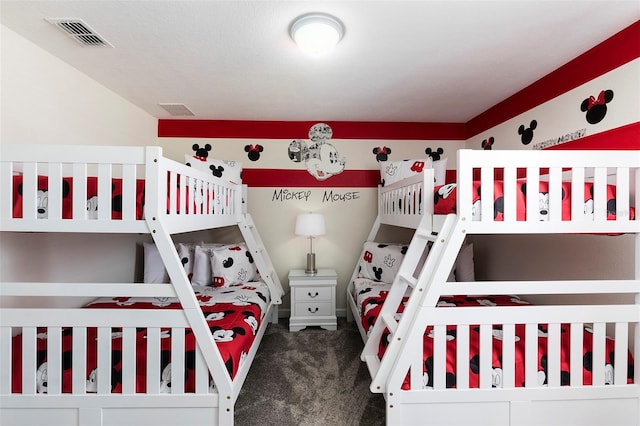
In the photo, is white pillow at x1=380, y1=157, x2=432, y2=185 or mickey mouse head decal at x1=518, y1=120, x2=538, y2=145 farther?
white pillow at x1=380, y1=157, x2=432, y2=185

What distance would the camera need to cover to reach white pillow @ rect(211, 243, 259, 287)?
275 cm

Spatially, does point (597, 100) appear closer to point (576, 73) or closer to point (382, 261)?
point (576, 73)

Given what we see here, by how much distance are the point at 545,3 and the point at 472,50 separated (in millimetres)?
438

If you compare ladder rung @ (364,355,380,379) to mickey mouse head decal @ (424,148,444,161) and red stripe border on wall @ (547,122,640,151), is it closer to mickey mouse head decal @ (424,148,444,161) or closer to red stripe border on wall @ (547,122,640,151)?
red stripe border on wall @ (547,122,640,151)

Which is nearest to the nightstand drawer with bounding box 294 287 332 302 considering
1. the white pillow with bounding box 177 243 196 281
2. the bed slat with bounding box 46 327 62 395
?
the white pillow with bounding box 177 243 196 281

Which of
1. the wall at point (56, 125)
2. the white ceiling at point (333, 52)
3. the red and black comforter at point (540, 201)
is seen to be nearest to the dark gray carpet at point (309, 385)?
the red and black comforter at point (540, 201)

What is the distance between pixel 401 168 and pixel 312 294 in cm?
147

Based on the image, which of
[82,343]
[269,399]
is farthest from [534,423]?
[82,343]

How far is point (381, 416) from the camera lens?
179 centimetres

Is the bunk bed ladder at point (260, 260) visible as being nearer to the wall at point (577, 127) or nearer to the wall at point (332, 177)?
the wall at point (332, 177)

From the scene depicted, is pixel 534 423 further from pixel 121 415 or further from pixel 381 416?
pixel 121 415

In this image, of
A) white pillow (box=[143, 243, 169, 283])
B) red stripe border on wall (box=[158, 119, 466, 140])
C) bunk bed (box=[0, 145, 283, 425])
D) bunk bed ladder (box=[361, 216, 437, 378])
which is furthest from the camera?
red stripe border on wall (box=[158, 119, 466, 140])

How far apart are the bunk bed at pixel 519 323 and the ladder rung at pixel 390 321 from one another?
0.13m

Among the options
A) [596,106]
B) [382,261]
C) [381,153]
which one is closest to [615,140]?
[596,106]
